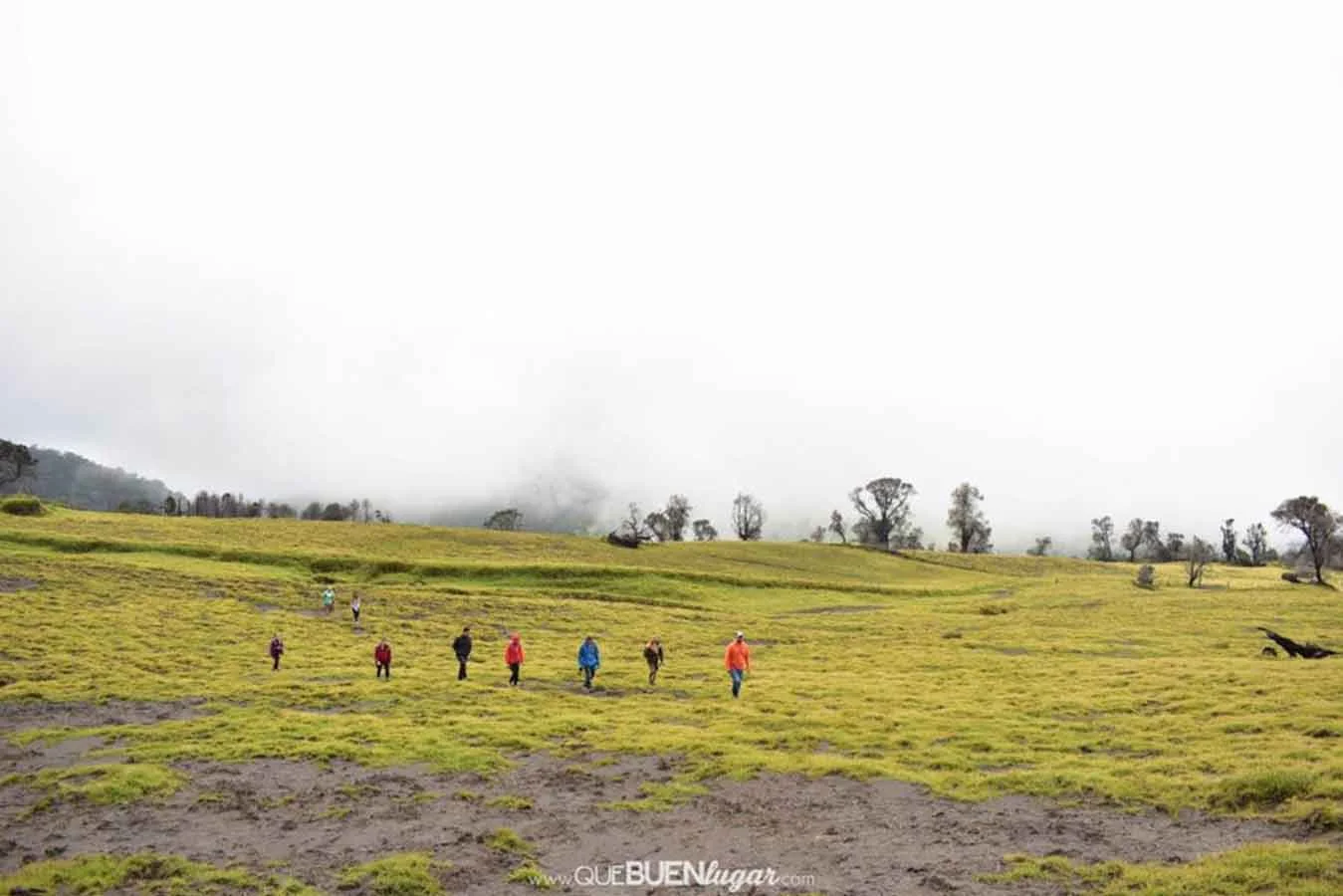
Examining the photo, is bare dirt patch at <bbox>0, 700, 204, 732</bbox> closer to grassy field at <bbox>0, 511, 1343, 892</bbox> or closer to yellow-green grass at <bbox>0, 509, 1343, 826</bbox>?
yellow-green grass at <bbox>0, 509, 1343, 826</bbox>

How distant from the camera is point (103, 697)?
3528 cm

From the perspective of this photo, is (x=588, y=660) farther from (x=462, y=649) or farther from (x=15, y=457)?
(x=15, y=457)

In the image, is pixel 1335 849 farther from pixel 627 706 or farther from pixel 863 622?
pixel 863 622

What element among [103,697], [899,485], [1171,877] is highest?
[899,485]

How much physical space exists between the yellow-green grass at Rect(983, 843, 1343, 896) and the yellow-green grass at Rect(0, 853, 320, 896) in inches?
535

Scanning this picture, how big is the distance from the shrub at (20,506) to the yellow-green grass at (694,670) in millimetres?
7738

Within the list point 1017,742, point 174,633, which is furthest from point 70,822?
point 174,633

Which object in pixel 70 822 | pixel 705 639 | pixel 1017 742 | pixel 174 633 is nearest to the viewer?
pixel 70 822

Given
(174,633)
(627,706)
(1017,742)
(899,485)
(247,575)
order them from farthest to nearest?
(899,485), (247,575), (174,633), (627,706), (1017,742)

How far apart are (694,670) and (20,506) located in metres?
92.7

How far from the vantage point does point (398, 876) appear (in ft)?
55.0

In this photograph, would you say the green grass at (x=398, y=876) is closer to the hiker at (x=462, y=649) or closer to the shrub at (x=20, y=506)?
the hiker at (x=462, y=649)

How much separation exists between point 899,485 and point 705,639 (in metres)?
136

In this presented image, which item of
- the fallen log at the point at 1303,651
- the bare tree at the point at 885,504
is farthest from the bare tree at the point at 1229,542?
the fallen log at the point at 1303,651
